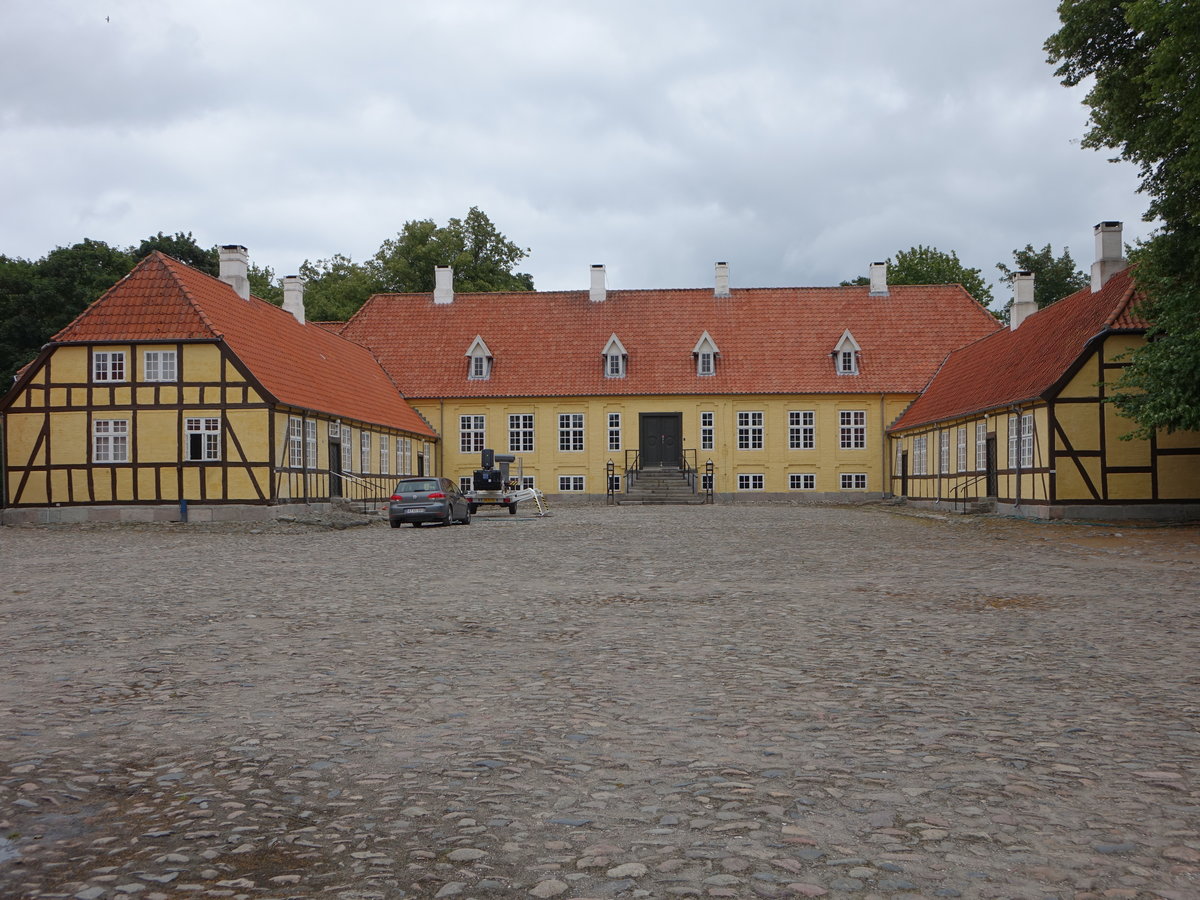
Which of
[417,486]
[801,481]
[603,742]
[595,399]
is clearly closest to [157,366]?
[417,486]

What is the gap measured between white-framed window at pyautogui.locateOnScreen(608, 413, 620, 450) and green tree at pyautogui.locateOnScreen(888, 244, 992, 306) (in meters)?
25.8

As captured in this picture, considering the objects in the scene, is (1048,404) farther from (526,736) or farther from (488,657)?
(526,736)

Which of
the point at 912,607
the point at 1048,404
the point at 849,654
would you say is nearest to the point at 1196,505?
the point at 1048,404

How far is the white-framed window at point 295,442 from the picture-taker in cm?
3167

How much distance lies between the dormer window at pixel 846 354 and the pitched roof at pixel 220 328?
20.4m

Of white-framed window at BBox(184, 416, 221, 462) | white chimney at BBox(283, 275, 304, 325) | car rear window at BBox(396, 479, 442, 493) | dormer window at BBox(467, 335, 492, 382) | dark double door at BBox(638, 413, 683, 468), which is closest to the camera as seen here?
car rear window at BBox(396, 479, 442, 493)

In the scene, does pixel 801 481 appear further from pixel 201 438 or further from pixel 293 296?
pixel 201 438

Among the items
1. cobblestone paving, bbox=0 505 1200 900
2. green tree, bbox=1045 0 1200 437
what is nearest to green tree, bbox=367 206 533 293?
green tree, bbox=1045 0 1200 437

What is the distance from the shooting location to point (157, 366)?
31016mm

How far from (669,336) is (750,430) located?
574 centimetres

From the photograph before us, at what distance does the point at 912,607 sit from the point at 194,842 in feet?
28.1

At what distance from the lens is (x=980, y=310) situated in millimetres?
48969

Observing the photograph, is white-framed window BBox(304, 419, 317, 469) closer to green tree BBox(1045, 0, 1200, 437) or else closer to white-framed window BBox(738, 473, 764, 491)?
white-framed window BBox(738, 473, 764, 491)

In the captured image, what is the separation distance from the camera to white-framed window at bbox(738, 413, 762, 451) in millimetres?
47344
